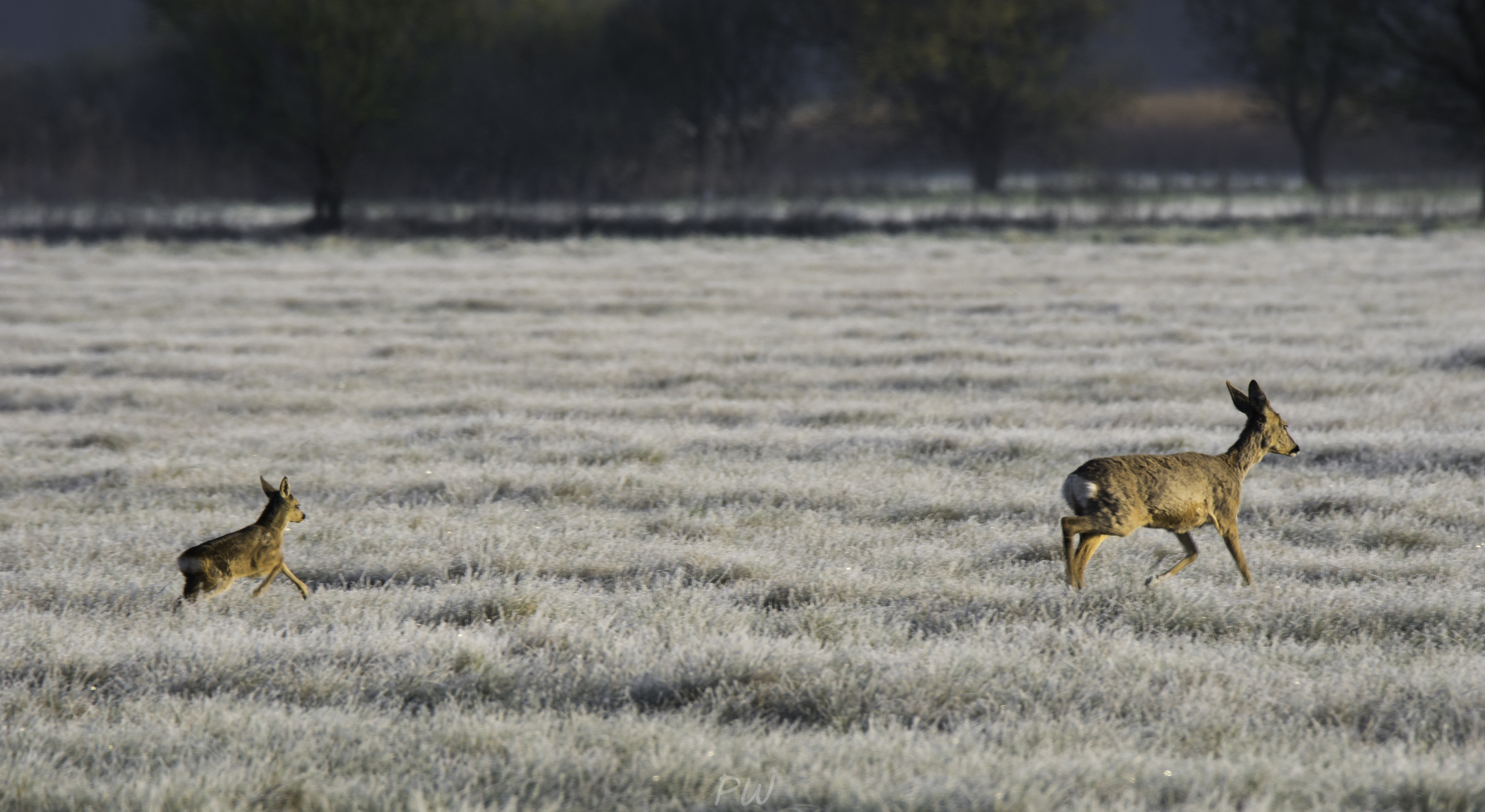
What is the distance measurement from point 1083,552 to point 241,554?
288 centimetres

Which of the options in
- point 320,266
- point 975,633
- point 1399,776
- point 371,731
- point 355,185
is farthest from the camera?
point 355,185

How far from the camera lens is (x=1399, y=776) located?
2.98 m

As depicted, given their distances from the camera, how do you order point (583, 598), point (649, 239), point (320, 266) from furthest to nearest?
point (649, 239) → point (320, 266) → point (583, 598)

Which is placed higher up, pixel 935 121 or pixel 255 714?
pixel 935 121

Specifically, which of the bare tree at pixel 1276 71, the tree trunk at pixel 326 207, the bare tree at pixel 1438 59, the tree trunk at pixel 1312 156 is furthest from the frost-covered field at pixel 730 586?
the tree trunk at pixel 1312 156

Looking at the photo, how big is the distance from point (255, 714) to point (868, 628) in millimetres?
1920

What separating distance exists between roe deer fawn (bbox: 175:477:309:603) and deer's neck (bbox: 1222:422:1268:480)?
3.25 meters

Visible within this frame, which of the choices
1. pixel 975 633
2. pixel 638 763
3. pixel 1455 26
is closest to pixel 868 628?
pixel 975 633

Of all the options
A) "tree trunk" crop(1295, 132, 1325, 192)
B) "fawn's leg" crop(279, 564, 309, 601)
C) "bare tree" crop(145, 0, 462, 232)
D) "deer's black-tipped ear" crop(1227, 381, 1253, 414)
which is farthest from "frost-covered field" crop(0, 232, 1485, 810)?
"tree trunk" crop(1295, 132, 1325, 192)

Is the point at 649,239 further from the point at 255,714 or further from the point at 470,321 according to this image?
the point at 255,714

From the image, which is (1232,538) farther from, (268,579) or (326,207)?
(326,207)

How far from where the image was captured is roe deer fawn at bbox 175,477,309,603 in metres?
4.10

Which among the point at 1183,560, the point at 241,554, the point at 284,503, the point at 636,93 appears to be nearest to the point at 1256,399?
the point at 1183,560

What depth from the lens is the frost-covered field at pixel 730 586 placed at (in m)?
3.10
